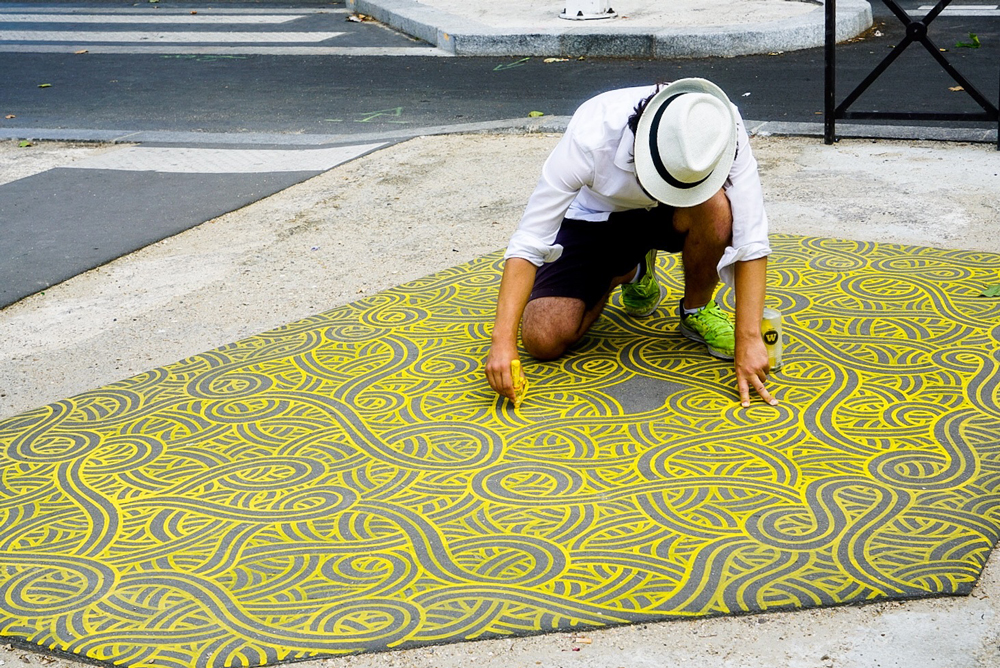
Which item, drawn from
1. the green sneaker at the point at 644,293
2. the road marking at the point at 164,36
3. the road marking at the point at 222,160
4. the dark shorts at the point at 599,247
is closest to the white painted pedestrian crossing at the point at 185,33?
the road marking at the point at 164,36

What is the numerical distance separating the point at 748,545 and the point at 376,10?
10843 mm

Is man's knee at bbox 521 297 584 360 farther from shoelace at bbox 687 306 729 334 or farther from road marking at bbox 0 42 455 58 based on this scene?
road marking at bbox 0 42 455 58

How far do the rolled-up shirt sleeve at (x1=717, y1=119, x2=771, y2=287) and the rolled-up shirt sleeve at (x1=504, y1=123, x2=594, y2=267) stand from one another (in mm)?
467

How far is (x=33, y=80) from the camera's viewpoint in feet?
32.8

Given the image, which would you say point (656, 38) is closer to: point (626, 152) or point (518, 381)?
point (626, 152)

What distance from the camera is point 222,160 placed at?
691 centimetres

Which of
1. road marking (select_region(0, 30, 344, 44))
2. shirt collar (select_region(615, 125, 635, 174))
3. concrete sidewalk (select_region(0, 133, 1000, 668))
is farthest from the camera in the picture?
road marking (select_region(0, 30, 344, 44))

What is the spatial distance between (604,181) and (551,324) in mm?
582

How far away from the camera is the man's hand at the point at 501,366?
3.33m

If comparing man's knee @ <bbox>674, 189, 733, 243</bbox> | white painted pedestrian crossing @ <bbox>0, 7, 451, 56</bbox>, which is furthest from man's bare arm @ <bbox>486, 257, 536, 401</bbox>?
white painted pedestrian crossing @ <bbox>0, 7, 451, 56</bbox>

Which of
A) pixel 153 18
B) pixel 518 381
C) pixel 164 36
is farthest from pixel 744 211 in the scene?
pixel 153 18

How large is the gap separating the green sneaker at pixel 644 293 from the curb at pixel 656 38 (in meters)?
5.87

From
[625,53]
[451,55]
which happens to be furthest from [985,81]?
[451,55]

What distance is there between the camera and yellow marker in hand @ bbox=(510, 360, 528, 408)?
11.0ft
